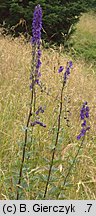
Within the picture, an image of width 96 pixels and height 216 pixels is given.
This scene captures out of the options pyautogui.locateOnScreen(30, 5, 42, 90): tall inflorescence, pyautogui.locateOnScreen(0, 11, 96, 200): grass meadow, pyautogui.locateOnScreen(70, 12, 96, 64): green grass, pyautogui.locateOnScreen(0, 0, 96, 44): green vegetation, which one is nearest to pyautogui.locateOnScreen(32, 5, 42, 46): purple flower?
pyautogui.locateOnScreen(30, 5, 42, 90): tall inflorescence

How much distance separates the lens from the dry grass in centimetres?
265

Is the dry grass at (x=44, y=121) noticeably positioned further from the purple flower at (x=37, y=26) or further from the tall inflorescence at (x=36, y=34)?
the purple flower at (x=37, y=26)

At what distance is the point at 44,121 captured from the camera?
356 cm

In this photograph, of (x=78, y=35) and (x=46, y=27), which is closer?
(x=46, y=27)

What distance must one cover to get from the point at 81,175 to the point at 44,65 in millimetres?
2551

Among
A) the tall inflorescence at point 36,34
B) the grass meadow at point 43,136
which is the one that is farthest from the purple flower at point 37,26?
the grass meadow at point 43,136

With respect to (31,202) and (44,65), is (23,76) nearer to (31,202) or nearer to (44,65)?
(44,65)

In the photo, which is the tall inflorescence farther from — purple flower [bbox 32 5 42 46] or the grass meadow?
the grass meadow

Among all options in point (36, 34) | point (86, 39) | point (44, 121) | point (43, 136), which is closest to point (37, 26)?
point (36, 34)

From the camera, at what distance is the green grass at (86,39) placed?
1102cm

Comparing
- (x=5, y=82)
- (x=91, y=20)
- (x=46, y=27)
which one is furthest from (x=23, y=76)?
(x=91, y=20)

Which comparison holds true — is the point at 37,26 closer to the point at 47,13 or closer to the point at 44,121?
the point at 44,121

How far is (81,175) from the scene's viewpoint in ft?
9.31

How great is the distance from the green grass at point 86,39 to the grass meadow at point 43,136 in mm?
5450
